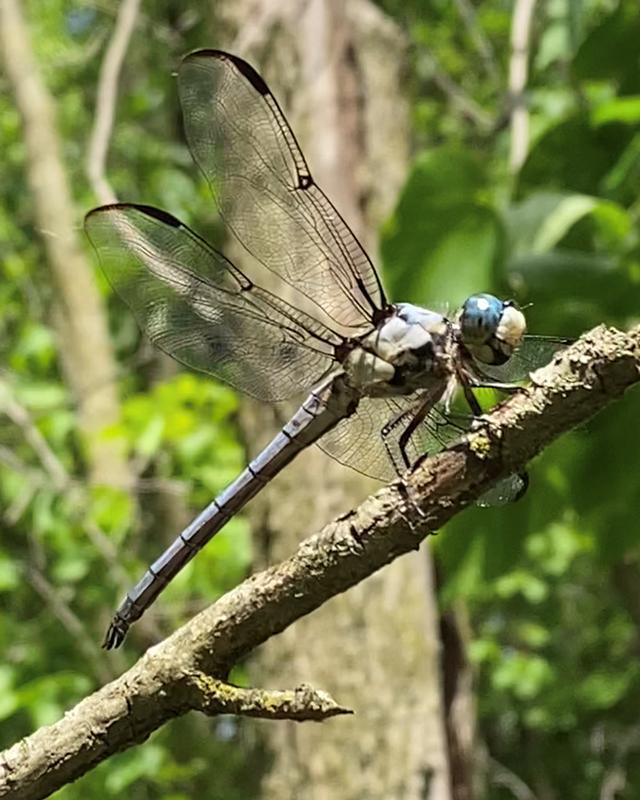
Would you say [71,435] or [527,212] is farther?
[71,435]

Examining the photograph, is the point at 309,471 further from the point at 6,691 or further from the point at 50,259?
the point at 50,259

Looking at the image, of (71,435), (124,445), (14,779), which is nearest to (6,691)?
(124,445)

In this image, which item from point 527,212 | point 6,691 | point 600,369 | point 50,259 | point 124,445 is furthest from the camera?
point 50,259

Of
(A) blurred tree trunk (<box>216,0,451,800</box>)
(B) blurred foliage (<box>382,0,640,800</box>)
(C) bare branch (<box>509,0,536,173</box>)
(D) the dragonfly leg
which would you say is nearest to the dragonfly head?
(D) the dragonfly leg

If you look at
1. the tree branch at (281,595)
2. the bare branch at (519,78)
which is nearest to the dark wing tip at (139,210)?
the tree branch at (281,595)

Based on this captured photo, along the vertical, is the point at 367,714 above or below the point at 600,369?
above

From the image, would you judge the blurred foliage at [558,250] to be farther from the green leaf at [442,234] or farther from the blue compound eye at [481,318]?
the blue compound eye at [481,318]
